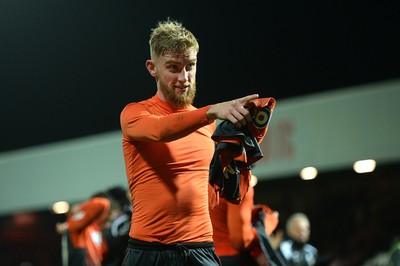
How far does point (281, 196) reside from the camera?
46.0ft

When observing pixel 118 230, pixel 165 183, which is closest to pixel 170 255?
pixel 165 183

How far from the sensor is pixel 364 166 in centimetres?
1259

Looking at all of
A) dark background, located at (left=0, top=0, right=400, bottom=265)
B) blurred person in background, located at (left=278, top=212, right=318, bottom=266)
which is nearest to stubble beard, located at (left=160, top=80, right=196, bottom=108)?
blurred person in background, located at (left=278, top=212, right=318, bottom=266)

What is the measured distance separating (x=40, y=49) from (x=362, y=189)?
758 centimetres

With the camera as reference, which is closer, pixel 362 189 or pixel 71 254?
pixel 71 254

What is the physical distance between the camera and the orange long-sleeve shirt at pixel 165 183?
3.35 metres

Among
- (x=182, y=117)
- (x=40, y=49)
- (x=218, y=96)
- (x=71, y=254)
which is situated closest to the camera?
(x=182, y=117)

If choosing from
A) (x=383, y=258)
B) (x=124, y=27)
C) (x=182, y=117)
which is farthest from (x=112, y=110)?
(x=182, y=117)

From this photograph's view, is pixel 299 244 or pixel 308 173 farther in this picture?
pixel 308 173

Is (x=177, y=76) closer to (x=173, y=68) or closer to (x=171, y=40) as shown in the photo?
(x=173, y=68)

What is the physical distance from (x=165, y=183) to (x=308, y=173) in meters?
9.98

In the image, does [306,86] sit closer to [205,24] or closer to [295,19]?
[295,19]

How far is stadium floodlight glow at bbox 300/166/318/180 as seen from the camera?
12.8 meters

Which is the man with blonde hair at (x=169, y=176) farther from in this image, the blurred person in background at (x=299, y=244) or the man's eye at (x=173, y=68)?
the blurred person in background at (x=299, y=244)
